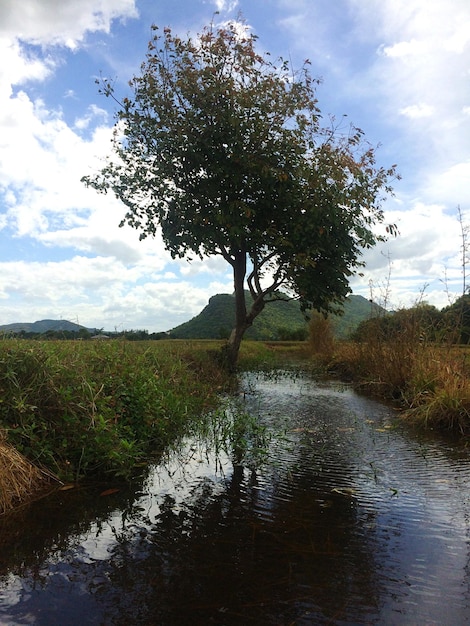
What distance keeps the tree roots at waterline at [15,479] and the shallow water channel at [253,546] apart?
202 millimetres

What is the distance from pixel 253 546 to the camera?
4.04 metres

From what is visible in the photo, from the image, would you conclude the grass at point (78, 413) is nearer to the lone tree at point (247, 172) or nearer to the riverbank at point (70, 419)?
the riverbank at point (70, 419)

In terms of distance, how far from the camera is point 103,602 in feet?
10.5

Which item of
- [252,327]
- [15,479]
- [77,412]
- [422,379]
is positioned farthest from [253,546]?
[252,327]

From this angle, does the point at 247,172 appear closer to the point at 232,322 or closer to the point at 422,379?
the point at 422,379

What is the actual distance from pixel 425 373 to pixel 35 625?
31.9 ft

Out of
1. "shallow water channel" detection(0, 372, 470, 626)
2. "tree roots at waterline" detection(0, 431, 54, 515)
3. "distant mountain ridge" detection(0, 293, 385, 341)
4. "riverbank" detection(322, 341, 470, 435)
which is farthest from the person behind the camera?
"distant mountain ridge" detection(0, 293, 385, 341)

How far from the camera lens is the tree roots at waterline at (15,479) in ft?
16.0

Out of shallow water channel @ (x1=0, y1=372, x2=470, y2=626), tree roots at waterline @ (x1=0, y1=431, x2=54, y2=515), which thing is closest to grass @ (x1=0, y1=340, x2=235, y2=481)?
tree roots at waterline @ (x1=0, y1=431, x2=54, y2=515)

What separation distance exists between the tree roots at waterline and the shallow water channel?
0.20 metres

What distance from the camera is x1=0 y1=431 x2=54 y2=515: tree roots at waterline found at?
192 inches

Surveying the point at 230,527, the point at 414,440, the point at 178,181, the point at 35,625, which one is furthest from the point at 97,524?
the point at 178,181

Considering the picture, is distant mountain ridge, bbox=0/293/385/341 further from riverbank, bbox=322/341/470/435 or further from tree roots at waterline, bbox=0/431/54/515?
tree roots at waterline, bbox=0/431/54/515

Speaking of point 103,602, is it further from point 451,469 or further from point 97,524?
point 451,469
